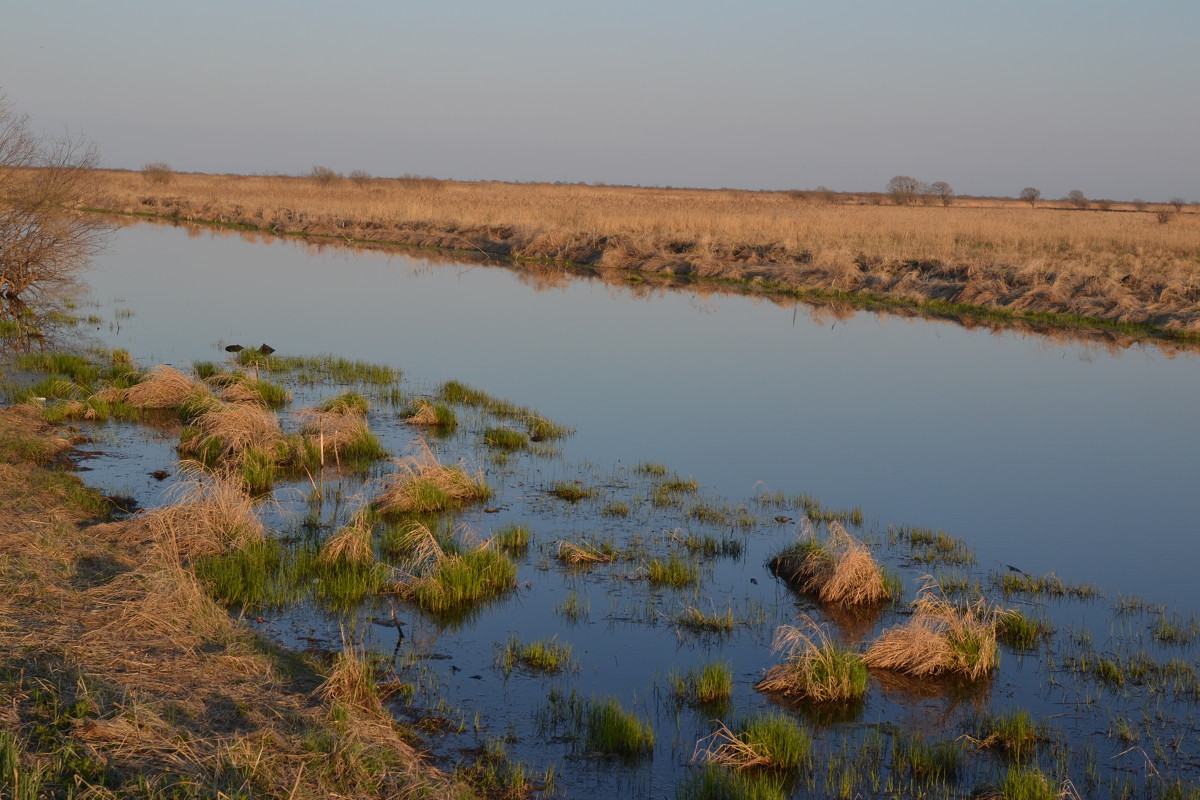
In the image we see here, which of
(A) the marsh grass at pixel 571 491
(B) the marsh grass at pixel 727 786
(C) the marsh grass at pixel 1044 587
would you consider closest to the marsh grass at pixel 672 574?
(A) the marsh grass at pixel 571 491

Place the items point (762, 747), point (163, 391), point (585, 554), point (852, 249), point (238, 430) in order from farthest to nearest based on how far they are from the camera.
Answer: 1. point (852, 249)
2. point (163, 391)
3. point (238, 430)
4. point (585, 554)
5. point (762, 747)

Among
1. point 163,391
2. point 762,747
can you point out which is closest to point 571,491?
point 762,747

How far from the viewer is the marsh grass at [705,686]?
5934mm

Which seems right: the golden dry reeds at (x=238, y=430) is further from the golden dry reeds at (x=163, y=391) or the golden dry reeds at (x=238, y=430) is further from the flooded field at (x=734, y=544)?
the golden dry reeds at (x=163, y=391)

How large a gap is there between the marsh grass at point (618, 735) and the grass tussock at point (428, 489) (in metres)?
4.01

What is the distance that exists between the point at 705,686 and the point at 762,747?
79 centimetres

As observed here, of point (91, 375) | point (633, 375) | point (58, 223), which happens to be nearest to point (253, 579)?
point (91, 375)

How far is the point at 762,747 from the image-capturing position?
520cm

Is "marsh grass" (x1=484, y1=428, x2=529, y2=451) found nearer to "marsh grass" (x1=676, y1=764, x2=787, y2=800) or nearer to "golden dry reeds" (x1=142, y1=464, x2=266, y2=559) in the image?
"golden dry reeds" (x1=142, y1=464, x2=266, y2=559)

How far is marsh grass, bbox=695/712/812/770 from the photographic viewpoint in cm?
519

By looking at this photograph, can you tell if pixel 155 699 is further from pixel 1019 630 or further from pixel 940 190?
pixel 940 190

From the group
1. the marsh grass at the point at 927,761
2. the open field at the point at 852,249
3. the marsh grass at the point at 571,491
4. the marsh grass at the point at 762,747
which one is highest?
the open field at the point at 852,249

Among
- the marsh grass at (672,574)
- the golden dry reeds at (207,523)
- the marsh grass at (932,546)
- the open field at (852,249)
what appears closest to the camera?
the golden dry reeds at (207,523)

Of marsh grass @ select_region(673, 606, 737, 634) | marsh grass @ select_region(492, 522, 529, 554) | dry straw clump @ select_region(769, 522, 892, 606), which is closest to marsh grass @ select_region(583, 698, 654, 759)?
marsh grass @ select_region(673, 606, 737, 634)
